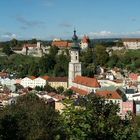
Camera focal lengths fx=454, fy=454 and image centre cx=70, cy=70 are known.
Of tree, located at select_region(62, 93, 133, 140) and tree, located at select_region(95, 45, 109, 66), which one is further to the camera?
tree, located at select_region(95, 45, 109, 66)

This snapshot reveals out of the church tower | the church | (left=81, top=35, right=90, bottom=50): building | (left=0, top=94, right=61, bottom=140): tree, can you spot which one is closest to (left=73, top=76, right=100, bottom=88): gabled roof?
the church

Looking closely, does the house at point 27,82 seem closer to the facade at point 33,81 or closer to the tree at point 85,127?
the facade at point 33,81

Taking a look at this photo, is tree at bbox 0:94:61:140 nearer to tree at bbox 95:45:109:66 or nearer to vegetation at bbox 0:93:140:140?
vegetation at bbox 0:93:140:140

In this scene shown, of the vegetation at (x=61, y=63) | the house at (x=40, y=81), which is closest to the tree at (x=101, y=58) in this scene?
the vegetation at (x=61, y=63)

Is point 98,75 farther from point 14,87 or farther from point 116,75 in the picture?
point 14,87

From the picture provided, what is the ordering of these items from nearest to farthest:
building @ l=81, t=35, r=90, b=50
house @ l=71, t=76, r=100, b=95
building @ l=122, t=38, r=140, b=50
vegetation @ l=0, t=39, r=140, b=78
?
house @ l=71, t=76, r=100, b=95
vegetation @ l=0, t=39, r=140, b=78
building @ l=81, t=35, r=90, b=50
building @ l=122, t=38, r=140, b=50

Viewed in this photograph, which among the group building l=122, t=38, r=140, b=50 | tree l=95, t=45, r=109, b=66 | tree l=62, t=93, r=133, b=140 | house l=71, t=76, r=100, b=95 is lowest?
house l=71, t=76, r=100, b=95
